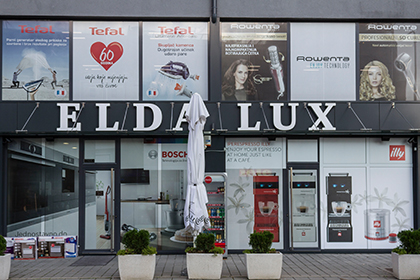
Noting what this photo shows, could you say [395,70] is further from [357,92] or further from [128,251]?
[128,251]

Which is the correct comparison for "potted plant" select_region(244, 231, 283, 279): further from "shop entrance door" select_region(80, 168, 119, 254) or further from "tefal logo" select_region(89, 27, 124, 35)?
"tefal logo" select_region(89, 27, 124, 35)

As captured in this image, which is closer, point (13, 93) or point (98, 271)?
point (98, 271)

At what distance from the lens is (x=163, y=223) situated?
10.4 m

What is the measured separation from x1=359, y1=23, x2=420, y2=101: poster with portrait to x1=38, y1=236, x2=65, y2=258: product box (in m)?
8.59

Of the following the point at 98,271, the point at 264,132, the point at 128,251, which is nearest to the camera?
the point at 128,251

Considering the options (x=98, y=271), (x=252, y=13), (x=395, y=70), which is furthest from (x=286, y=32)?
(x=98, y=271)

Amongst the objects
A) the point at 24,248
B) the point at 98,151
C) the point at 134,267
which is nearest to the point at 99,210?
the point at 98,151

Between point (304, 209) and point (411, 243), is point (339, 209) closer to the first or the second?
point (304, 209)

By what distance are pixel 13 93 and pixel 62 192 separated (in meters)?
2.87

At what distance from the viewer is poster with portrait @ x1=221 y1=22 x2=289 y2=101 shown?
415 inches

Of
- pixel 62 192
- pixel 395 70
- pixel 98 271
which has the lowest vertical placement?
pixel 98 271

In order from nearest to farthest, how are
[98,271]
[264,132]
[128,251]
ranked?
[128,251] → [98,271] → [264,132]

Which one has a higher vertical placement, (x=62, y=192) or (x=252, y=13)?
(x=252, y=13)

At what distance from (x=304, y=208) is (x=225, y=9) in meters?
5.62
